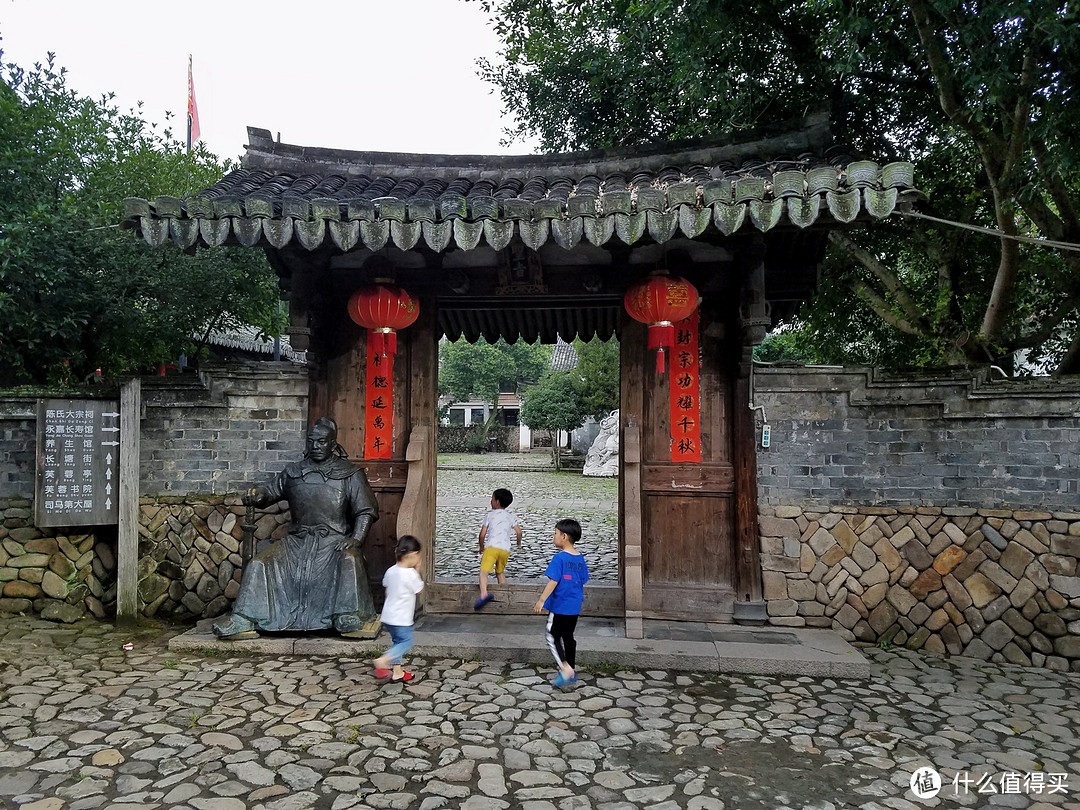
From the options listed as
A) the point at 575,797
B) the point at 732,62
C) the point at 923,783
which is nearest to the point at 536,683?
the point at 575,797

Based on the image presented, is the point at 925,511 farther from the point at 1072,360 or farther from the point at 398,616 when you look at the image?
the point at 398,616

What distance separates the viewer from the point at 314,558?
588 centimetres

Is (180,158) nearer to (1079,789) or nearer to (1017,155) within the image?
(1017,155)

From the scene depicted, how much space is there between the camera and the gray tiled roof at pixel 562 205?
4648mm

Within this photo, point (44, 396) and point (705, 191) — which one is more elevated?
point (705, 191)

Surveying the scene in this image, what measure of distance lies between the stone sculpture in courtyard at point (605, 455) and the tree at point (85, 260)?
18431mm

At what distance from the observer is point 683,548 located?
21.2 feet

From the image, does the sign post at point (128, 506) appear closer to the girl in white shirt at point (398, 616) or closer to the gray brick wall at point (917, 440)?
the girl in white shirt at point (398, 616)

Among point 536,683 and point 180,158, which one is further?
point 180,158

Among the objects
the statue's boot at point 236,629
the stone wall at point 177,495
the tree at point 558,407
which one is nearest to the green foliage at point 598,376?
the tree at point 558,407

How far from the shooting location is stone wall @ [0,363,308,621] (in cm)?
654

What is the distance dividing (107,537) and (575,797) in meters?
5.77

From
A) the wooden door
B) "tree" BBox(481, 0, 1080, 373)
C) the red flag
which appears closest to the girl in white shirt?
the wooden door

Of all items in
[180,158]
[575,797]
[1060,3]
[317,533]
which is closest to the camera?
[575,797]
